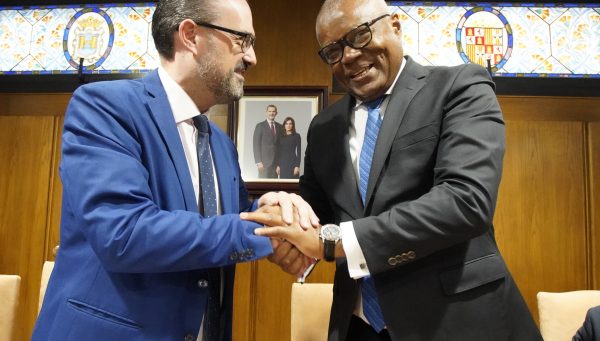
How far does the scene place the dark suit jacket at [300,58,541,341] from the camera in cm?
118

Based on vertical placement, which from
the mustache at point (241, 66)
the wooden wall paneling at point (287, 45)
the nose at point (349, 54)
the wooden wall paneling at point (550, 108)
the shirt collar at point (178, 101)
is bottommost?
the shirt collar at point (178, 101)

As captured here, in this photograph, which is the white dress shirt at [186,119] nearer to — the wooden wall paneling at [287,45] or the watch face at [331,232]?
the watch face at [331,232]

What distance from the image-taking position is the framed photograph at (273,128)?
3.54 metres

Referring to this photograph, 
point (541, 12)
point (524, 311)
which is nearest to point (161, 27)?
point (524, 311)

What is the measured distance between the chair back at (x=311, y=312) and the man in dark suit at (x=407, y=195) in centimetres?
87

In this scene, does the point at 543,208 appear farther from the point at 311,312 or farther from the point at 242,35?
the point at 242,35

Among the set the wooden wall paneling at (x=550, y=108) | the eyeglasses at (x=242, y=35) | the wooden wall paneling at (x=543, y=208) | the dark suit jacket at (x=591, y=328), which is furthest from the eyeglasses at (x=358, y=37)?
the wooden wall paneling at (x=550, y=108)

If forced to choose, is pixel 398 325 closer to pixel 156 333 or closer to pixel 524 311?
pixel 524 311

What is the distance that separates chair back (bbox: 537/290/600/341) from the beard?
6.09 ft

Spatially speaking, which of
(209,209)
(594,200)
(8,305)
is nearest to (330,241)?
(209,209)

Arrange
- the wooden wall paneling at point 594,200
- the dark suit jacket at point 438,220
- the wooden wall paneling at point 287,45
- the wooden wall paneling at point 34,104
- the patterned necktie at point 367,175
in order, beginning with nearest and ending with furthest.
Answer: the dark suit jacket at point 438,220, the patterned necktie at point 367,175, the wooden wall paneling at point 594,200, the wooden wall paneling at point 287,45, the wooden wall paneling at point 34,104

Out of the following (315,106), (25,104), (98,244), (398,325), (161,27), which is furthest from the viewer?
(25,104)

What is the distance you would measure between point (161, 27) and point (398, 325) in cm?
117

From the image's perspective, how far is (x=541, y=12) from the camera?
3.81 meters
